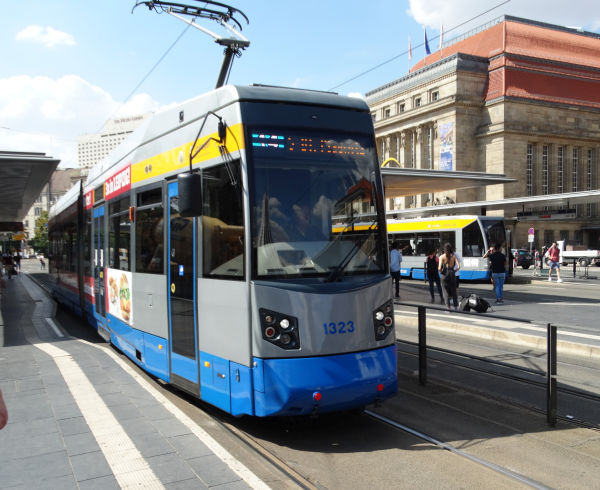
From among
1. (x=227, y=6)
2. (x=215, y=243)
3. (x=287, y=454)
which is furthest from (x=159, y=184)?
(x=227, y=6)

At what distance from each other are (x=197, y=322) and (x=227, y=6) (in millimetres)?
8689

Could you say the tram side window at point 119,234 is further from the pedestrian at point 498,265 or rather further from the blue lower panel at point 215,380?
the pedestrian at point 498,265

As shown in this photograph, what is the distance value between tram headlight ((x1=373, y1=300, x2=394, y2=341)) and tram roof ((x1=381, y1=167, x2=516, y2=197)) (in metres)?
15.0

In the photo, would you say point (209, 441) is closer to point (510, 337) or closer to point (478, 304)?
point (510, 337)

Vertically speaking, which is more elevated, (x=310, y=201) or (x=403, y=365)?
(x=310, y=201)

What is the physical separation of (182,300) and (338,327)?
1943 mm

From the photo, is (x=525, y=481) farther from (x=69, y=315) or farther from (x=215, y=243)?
(x=69, y=315)

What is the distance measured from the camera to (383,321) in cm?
557

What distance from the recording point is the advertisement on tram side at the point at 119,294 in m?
8.15

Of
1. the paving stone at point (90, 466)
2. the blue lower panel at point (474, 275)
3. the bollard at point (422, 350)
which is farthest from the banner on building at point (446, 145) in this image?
the paving stone at point (90, 466)

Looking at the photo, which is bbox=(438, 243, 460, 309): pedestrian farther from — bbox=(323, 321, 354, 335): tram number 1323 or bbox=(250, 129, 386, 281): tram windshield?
bbox=(323, 321, 354, 335): tram number 1323

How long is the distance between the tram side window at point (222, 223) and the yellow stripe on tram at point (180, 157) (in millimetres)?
174

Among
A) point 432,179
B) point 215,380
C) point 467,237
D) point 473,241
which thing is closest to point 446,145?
point 467,237

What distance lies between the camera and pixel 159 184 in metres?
7.01
